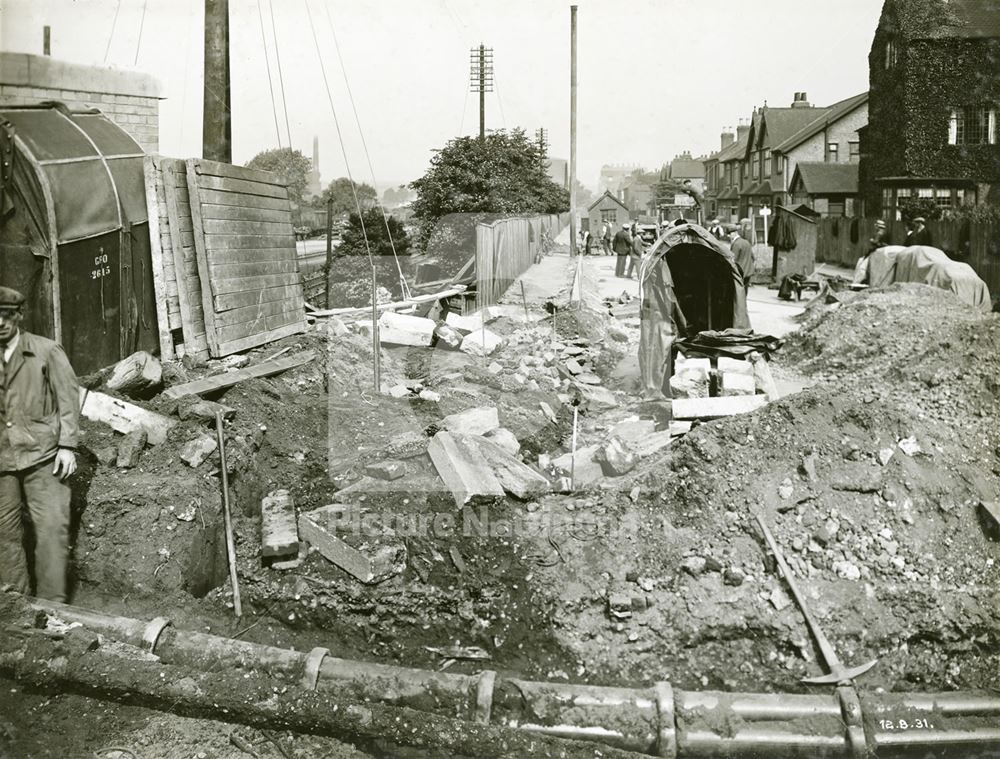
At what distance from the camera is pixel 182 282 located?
339 inches

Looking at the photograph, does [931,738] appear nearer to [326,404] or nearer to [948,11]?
[326,404]

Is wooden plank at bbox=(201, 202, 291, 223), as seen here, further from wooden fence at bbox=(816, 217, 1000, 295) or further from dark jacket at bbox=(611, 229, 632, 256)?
dark jacket at bbox=(611, 229, 632, 256)

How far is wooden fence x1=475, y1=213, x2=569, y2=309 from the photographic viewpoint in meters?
16.1

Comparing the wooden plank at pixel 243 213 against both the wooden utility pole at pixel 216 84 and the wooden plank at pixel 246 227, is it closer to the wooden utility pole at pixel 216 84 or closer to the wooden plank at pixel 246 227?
the wooden plank at pixel 246 227

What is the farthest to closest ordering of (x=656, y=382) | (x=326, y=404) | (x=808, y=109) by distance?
(x=808, y=109) < (x=656, y=382) < (x=326, y=404)

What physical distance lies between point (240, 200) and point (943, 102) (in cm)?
2930

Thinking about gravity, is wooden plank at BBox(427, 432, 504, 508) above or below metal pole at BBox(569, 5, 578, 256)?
below

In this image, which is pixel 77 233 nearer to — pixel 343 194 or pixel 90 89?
pixel 90 89

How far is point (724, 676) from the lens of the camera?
16.7 ft

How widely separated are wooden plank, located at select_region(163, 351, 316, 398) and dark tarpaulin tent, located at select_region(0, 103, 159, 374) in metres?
1.00

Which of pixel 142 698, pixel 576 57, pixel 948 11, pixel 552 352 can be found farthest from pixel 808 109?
pixel 142 698

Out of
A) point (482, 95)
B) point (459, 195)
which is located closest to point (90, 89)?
point (459, 195)

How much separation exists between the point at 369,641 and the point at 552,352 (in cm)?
777

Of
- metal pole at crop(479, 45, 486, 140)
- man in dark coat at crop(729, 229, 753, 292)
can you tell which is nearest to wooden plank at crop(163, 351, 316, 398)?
man in dark coat at crop(729, 229, 753, 292)
